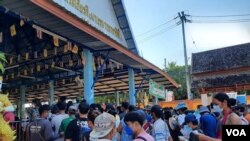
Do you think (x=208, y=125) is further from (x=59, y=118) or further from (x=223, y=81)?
(x=223, y=81)

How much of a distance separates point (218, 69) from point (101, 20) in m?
19.0

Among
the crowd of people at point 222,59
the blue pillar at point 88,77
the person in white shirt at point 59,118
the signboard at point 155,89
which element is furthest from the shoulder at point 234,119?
the crowd of people at point 222,59

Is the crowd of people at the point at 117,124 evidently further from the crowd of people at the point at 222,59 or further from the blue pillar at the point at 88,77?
the crowd of people at the point at 222,59

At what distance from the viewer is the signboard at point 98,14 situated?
11852mm

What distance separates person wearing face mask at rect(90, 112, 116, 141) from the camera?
2971 mm

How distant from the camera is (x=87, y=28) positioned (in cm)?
784

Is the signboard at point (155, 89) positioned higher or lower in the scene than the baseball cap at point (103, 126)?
higher

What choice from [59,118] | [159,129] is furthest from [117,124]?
[59,118]

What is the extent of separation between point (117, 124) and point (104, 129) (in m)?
2.76

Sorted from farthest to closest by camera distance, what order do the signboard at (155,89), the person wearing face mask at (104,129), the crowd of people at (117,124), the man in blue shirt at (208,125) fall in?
the signboard at (155,89) < the man in blue shirt at (208,125) < the crowd of people at (117,124) < the person wearing face mask at (104,129)

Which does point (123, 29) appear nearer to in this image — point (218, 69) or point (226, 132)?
point (226, 132)

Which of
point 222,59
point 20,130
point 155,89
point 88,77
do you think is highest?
point 222,59

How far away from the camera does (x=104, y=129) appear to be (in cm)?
301

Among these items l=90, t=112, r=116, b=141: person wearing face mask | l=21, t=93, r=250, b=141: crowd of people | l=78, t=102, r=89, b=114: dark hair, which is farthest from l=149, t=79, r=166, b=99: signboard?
l=90, t=112, r=116, b=141: person wearing face mask
